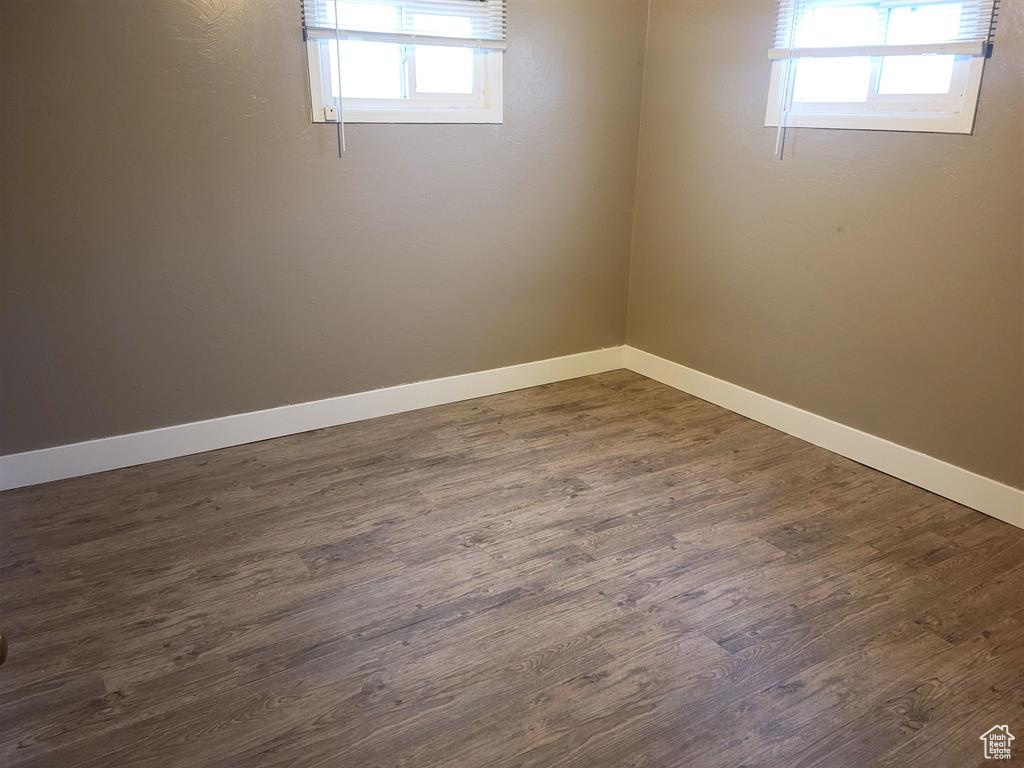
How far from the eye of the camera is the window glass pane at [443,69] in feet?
10.4

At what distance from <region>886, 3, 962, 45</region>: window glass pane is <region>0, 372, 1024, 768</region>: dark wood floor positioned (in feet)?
5.17

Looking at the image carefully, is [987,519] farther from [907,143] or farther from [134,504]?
[134,504]

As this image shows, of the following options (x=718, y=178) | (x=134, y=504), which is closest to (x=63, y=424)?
(x=134, y=504)

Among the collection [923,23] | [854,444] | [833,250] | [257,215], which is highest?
[923,23]

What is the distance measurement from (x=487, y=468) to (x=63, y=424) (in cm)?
158

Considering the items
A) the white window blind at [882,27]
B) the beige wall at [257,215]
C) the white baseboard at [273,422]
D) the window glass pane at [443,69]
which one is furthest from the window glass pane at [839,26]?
the white baseboard at [273,422]

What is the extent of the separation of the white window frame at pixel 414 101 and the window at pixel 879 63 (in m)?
1.17

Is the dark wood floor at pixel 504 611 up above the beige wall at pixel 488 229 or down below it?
below

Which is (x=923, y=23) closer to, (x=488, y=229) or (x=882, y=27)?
(x=882, y=27)

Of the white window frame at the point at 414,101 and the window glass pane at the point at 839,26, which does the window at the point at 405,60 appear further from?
the window glass pane at the point at 839,26

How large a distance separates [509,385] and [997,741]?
249 centimetres

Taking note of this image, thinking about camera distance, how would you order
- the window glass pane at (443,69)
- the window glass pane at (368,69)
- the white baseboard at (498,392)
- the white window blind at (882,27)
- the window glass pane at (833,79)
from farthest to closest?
the window glass pane at (443,69) < the window glass pane at (368,69) < the window glass pane at (833,79) < the white baseboard at (498,392) < the white window blind at (882,27)

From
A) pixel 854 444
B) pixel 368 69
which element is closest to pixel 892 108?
pixel 854 444

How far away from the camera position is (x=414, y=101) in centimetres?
317
